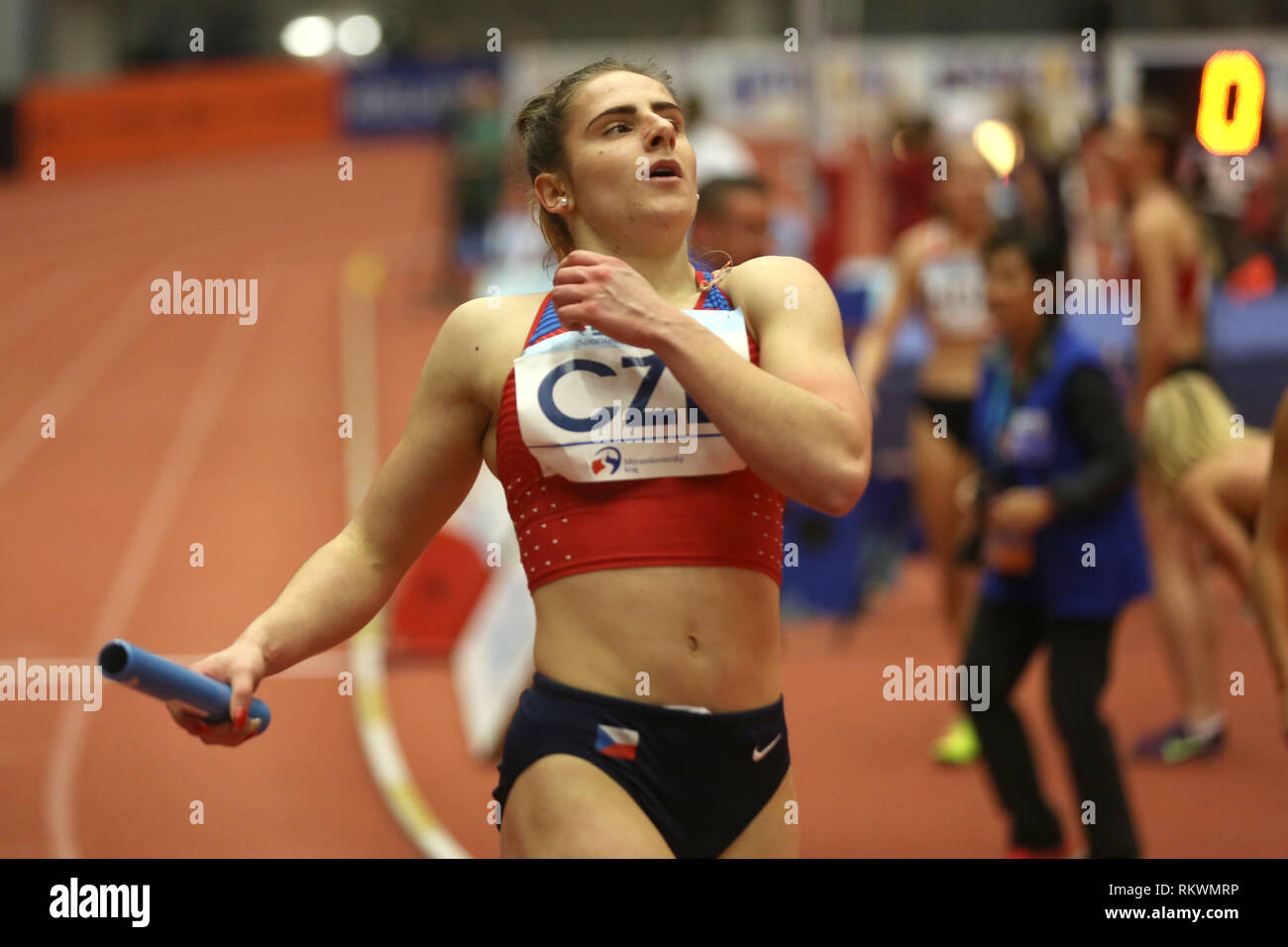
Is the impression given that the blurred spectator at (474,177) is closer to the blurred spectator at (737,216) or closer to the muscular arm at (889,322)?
the muscular arm at (889,322)

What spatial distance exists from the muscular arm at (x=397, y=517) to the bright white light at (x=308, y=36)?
117 ft

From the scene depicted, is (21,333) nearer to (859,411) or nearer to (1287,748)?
(1287,748)

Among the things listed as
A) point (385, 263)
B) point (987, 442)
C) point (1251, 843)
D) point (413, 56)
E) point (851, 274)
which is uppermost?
point (413, 56)

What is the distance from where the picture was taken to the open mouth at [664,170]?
2600 millimetres

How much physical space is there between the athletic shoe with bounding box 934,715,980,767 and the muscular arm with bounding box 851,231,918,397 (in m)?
1.40

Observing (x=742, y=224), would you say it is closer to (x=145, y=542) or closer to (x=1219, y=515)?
(x=1219, y=515)

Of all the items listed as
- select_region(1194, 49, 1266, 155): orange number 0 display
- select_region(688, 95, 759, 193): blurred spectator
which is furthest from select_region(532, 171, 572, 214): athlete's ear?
select_region(688, 95, 759, 193): blurred spectator

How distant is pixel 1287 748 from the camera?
20.5 feet

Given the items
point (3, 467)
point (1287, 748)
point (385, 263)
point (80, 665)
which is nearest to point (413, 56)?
point (385, 263)

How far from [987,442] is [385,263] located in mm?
16565

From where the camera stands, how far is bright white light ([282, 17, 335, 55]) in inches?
1431

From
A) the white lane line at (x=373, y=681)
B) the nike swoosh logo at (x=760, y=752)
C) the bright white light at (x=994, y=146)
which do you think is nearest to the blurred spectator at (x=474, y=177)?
the white lane line at (x=373, y=681)

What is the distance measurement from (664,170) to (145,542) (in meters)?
8.67

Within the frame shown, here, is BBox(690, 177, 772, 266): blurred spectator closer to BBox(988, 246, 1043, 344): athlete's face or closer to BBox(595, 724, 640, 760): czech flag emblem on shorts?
BBox(988, 246, 1043, 344): athlete's face
